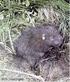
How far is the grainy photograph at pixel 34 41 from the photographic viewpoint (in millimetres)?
2510

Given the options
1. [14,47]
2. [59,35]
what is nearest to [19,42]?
[14,47]

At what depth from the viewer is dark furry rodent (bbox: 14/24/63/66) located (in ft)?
8.36

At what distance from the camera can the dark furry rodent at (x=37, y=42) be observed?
255 cm

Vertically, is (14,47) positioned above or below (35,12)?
below

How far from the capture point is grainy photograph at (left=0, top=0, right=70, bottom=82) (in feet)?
8.23

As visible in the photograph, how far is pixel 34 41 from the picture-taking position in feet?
8.41

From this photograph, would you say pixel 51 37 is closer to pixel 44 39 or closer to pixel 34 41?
pixel 44 39

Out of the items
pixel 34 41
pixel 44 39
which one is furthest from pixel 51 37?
pixel 34 41

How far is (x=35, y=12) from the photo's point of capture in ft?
9.23

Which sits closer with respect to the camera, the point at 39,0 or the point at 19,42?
the point at 19,42

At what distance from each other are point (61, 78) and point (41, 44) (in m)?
0.39

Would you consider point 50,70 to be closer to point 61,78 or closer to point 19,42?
point 61,78

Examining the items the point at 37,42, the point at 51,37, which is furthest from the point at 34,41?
the point at 51,37

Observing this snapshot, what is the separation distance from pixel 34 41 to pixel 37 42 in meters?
0.03
